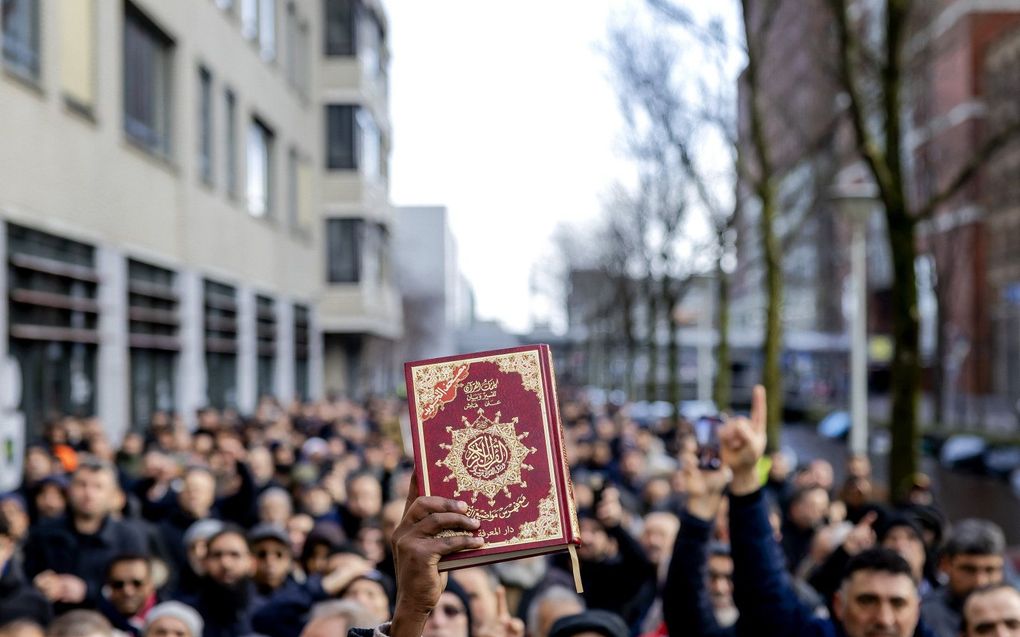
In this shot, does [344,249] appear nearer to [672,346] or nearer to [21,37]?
[672,346]

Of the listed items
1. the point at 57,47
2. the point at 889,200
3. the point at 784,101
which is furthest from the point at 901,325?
the point at 784,101

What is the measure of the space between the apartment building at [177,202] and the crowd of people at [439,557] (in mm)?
3809

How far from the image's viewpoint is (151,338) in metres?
22.4

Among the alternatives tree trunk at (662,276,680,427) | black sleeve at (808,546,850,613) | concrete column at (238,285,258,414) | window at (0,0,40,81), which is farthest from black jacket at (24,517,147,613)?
tree trunk at (662,276,680,427)

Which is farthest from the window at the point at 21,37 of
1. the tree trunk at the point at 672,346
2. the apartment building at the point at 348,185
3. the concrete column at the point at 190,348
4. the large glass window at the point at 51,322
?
the apartment building at the point at 348,185

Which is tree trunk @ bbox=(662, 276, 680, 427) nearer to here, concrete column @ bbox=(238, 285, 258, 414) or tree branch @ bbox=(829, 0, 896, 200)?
concrete column @ bbox=(238, 285, 258, 414)

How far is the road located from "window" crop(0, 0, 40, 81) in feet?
49.8

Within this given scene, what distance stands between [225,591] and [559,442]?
495cm

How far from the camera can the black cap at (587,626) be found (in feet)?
18.2

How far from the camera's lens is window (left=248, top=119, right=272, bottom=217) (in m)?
31.4

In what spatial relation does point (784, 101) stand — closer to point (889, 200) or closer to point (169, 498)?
point (889, 200)

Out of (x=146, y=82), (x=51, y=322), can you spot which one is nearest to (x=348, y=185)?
(x=146, y=82)

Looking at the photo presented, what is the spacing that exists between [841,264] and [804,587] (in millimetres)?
76485

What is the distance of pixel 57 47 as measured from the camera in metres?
17.3
